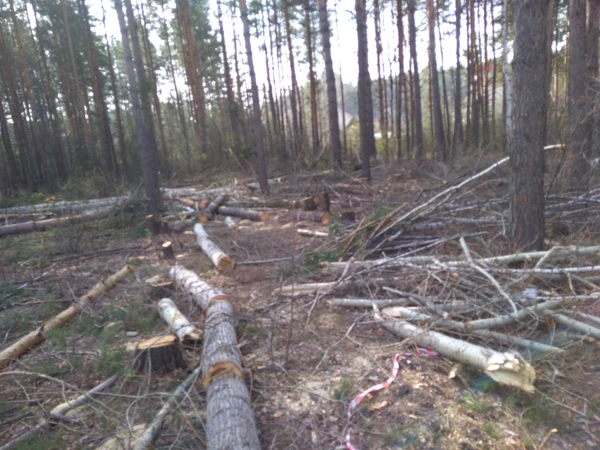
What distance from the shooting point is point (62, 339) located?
14.9 feet

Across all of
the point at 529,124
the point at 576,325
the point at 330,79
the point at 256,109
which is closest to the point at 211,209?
the point at 256,109

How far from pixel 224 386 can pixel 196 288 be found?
2.29 meters

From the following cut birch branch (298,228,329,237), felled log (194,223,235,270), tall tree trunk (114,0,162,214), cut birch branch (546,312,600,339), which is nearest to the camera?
cut birch branch (546,312,600,339)

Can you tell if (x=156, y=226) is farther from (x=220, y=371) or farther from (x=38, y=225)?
(x=220, y=371)

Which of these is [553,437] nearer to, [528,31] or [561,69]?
[528,31]

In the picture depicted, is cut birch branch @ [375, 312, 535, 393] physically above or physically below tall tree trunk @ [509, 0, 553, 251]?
below

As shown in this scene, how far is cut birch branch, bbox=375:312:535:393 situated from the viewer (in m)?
2.99

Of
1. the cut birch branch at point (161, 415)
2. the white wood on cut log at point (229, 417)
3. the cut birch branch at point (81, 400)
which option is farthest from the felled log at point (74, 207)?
the white wood on cut log at point (229, 417)

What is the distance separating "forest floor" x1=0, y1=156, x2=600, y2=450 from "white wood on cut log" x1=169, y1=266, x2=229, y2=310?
18cm

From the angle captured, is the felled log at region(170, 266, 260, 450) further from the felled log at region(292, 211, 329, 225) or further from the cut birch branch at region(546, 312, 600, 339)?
the felled log at region(292, 211, 329, 225)

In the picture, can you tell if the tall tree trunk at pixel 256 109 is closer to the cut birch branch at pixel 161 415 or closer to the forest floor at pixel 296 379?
the forest floor at pixel 296 379

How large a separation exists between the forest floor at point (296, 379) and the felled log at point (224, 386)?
19 centimetres

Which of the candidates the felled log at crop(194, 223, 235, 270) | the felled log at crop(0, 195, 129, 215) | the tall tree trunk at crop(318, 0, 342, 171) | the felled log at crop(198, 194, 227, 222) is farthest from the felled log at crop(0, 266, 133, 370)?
the tall tree trunk at crop(318, 0, 342, 171)

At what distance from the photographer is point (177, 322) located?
14.4ft
